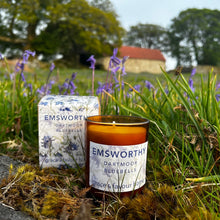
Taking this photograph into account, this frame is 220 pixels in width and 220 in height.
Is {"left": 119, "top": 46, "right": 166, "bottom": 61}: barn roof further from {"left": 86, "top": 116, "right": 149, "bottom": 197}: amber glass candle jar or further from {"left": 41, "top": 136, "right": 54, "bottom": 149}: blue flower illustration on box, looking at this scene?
{"left": 86, "top": 116, "right": 149, "bottom": 197}: amber glass candle jar


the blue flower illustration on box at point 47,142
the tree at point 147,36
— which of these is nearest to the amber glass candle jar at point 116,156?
the blue flower illustration on box at point 47,142

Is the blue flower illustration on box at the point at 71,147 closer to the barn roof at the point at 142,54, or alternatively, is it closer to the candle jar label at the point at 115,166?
the candle jar label at the point at 115,166

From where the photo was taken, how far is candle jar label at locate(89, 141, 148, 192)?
1206 mm

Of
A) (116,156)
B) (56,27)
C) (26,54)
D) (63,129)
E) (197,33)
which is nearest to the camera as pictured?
(116,156)

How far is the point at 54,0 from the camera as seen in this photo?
92.9ft

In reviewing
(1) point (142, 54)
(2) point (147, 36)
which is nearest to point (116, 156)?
(1) point (142, 54)

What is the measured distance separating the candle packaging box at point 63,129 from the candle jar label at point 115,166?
0.30m

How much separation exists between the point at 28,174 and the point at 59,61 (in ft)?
94.9

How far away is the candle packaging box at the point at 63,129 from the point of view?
1514 millimetres

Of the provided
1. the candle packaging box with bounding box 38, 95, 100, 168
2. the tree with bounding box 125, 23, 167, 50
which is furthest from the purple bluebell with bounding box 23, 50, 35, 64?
the tree with bounding box 125, 23, 167, 50

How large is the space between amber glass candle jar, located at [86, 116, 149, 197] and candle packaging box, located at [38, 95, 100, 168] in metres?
0.28

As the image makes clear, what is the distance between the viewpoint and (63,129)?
1551 millimetres

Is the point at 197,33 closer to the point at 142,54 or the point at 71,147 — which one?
the point at 142,54

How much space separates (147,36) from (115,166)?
50347mm
